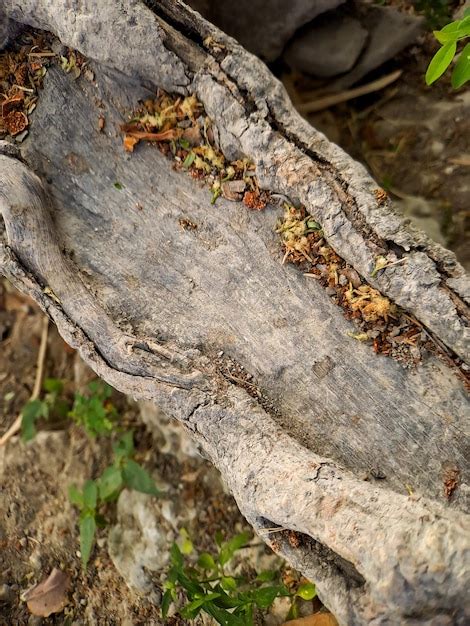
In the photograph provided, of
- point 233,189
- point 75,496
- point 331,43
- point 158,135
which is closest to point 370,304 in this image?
point 233,189

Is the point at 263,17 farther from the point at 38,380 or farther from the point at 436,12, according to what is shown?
the point at 38,380

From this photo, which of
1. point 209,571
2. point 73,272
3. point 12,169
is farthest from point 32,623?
Answer: point 12,169

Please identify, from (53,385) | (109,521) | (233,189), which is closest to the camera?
(233,189)

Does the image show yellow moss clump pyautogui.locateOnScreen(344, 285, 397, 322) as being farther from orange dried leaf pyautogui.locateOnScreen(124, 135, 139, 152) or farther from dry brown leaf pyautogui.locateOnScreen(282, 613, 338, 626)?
dry brown leaf pyautogui.locateOnScreen(282, 613, 338, 626)

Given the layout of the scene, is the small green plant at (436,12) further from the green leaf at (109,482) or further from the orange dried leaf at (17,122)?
the green leaf at (109,482)

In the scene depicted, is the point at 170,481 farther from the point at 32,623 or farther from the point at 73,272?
the point at 73,272

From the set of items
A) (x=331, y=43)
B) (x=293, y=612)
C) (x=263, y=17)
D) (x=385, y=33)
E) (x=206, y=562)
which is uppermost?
(x=385, y=33)

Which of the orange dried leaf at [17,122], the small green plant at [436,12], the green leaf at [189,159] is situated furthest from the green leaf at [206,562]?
the small green plant at [436,12]

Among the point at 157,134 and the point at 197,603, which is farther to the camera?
the point at 157,134
